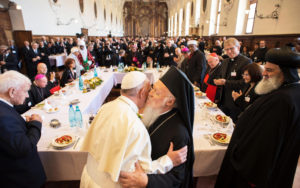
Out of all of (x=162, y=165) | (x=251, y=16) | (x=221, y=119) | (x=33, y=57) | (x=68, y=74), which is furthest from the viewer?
(x=251, y=16)

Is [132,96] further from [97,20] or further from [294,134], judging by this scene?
[97,20]

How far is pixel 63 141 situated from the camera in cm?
197

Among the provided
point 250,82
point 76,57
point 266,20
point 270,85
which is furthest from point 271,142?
point 266,20

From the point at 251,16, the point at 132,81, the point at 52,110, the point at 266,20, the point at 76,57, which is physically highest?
the point at 251,16

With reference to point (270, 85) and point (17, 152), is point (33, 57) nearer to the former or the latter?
point (17, 152)

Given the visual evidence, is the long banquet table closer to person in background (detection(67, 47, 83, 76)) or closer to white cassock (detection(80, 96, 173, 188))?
white cassock (detection(80, 96, 173, 188))

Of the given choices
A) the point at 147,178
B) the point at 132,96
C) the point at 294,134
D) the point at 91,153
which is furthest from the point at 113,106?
the point at 294,134

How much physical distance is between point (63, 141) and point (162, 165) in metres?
1.31

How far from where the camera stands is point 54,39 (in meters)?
10.5

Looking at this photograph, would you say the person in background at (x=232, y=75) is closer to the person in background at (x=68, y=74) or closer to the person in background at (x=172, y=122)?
the person in background at (x=172, y=122)

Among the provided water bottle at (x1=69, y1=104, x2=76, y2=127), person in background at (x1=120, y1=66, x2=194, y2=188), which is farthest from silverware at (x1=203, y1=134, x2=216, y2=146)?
water bottle at (x1=69, y1=104, x2=76, y2=127)

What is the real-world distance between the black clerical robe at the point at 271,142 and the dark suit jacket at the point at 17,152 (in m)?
1.92

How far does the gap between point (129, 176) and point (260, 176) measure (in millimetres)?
1207

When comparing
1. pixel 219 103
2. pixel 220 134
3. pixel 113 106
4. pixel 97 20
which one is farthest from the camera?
pixel 97 20
